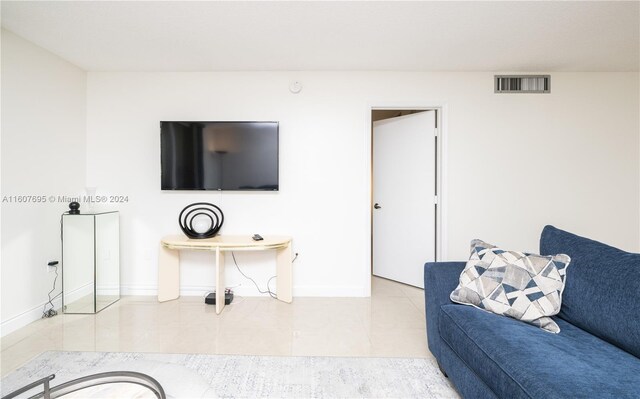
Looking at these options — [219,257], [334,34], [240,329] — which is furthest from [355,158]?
[240,329]

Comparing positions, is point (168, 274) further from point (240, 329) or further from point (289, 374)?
point (289, 374)

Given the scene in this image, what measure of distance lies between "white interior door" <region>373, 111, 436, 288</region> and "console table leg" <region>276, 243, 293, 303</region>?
4.59ft

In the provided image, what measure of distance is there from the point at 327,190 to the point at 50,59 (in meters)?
2.81

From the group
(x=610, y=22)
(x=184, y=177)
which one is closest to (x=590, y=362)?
(x=610, y=22)

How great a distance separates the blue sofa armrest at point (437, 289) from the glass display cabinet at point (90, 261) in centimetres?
281

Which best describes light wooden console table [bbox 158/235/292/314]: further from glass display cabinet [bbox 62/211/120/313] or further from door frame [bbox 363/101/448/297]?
door frame [bbox 363/101/448/297]

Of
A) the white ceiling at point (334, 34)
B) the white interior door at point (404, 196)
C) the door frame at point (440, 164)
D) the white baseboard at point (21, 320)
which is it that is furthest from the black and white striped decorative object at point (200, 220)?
the white interior door at point (404, 196)

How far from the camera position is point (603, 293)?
1.39 metres

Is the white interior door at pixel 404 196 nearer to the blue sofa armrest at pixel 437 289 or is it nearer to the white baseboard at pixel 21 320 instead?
the blue sofa armrest at pixel 437 289

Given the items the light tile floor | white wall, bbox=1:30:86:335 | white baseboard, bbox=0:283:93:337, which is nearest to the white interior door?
the light tile floor

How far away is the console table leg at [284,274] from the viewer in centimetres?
292

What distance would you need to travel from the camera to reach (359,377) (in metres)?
1.76

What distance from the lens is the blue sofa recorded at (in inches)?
40.7

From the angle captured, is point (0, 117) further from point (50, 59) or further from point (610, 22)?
point (610, 22)
